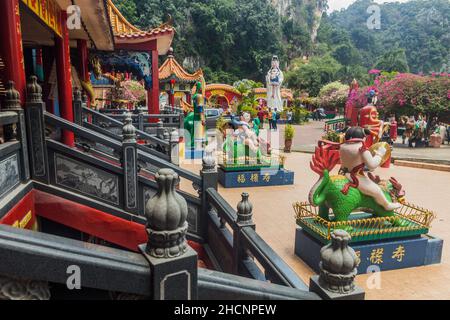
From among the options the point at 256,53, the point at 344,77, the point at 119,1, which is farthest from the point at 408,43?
the point at 119,1

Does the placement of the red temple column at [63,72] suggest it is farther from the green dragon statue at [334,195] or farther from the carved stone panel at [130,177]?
the green dragon statue at [334,195]

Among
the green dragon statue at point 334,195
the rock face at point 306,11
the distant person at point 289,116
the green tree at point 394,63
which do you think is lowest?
the distant person at point 289,116

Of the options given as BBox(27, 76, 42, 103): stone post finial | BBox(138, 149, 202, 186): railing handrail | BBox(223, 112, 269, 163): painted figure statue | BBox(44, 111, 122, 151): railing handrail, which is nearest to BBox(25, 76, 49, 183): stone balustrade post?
BBox(27, 76, 42, 103): stone post finial

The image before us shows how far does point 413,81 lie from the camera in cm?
2061

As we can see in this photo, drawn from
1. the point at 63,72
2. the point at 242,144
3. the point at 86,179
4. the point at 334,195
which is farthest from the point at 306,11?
the point at 86,179

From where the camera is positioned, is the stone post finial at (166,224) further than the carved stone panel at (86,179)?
No

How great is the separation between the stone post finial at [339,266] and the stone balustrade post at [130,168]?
3382mm

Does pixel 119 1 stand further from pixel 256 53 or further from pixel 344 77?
pixel 344 77

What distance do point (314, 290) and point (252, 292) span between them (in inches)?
20.9

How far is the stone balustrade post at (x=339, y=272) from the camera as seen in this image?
225cm

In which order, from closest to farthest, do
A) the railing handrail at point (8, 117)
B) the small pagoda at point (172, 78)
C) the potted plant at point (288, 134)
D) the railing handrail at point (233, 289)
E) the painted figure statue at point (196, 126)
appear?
the railing handrail at point (233, 289)
the railing handrail at point (8, 117)
the painted figure statue at point (196, 126)
the potted plant at point (288, 134)
the small pagoda at point (172, 78)

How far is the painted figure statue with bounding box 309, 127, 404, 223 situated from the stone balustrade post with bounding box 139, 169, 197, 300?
162 inches

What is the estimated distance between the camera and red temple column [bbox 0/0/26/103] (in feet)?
12.8

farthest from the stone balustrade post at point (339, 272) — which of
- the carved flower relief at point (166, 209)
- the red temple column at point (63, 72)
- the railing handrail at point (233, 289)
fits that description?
the red temple column at point (63, 72)
